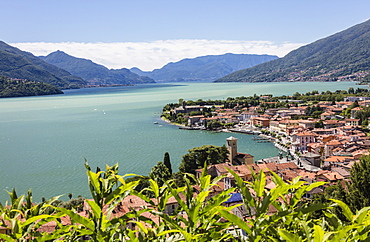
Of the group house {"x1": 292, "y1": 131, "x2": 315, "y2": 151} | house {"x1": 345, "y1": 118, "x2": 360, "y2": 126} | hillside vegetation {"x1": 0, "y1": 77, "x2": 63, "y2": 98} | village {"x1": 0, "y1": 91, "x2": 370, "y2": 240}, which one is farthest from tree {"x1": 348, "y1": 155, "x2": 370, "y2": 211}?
hillside vegetation {"x1": 0, "y1": 77, "x2": 63, "y2": 98}

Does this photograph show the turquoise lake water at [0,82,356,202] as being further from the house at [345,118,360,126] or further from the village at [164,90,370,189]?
the house at [345,118,360,126]

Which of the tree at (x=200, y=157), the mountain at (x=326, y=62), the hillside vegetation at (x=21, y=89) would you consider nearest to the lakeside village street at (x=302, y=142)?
the tree at (x=200, y=157)

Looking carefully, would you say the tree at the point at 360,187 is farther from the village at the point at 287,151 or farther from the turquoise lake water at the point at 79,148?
the turquoise lake water at the point at 79,148

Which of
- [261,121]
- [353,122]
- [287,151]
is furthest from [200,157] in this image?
[353,122]

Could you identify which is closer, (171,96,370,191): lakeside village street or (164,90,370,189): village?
(171,96,370,191): lakeside village street

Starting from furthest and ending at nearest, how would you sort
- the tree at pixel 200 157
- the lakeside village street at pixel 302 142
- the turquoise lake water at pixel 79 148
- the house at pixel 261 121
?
the house at pixel 261 121, the tree at pixel 200 157, the turquoise lake water at pixel 79 148, the lakeside village street at pixel 302 142

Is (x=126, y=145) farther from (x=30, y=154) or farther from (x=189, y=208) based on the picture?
(x=189, y=208)

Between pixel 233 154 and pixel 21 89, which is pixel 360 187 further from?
pixel 21 89
